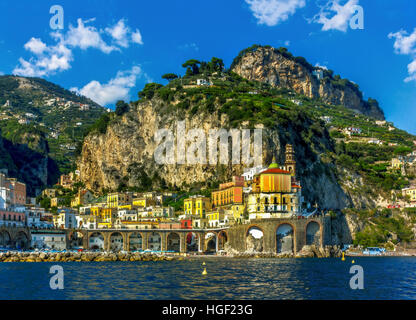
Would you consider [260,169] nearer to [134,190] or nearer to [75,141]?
[134,190]

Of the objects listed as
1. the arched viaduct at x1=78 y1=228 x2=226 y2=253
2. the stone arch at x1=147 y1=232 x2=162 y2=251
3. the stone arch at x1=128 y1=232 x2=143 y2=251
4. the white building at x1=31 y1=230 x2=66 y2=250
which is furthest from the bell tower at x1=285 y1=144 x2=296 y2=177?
the white building at x1=31 y1=230 x2=66 y2=250

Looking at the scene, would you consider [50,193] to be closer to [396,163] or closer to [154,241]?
[154,241]

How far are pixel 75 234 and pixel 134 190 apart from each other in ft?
87.7

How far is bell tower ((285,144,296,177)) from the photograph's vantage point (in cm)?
10044

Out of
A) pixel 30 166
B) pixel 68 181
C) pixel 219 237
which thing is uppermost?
pixel 30 166

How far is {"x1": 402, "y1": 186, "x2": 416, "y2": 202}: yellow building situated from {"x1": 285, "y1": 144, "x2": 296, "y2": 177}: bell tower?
25.3 m

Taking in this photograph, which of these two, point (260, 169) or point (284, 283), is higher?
point (260, 169)

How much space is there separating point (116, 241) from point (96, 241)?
3583mm

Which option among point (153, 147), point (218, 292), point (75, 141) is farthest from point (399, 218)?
point (75, 141)

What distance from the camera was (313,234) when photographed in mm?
83438

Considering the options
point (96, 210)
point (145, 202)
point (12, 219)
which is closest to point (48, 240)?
point (12, 219)

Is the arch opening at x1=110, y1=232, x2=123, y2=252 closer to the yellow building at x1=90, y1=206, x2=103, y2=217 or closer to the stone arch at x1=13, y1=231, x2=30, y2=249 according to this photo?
the yellow building at x1=90, y1=206, x2=103, y2=217

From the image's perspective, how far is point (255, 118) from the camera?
4338 inches
